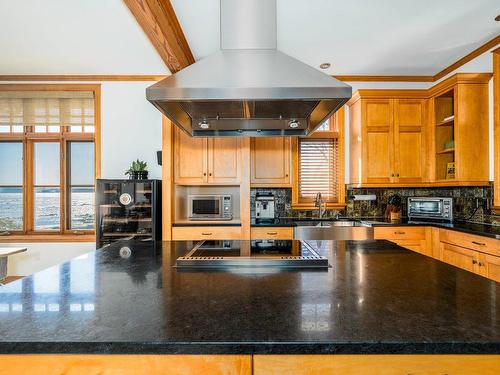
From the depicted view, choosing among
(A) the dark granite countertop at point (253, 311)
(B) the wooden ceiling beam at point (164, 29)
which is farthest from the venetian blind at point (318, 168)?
(A) the dark granite countertop at point (253, 311)

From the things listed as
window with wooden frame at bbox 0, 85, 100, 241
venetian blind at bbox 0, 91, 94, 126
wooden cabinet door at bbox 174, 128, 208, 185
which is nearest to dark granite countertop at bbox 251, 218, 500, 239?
wooden cabinet door at bbox 174, 128, 208, 185

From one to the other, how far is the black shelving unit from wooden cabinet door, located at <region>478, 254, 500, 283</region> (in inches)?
127

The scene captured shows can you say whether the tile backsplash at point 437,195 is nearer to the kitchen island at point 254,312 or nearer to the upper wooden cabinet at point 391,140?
the upper wooden cabinet at point 391,140

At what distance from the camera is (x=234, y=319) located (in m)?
0.83

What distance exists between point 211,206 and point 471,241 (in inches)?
106

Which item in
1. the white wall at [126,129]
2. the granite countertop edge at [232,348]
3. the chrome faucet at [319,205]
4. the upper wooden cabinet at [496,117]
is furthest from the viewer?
the white wall at [126,129]

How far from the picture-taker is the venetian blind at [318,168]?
3904mm

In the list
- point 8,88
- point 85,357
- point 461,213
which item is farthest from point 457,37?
point 8,88

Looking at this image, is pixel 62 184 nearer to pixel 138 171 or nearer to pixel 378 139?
pixel 138 171

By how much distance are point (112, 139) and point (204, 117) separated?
259cm

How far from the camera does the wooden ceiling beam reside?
6.85ft

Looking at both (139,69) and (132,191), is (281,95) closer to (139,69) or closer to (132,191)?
(132,191)

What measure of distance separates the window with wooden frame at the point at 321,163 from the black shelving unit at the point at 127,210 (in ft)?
6.06

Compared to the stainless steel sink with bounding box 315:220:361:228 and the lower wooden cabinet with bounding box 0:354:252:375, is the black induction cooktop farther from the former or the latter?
the stainless steel sink with bounding box 315:220:361:228
